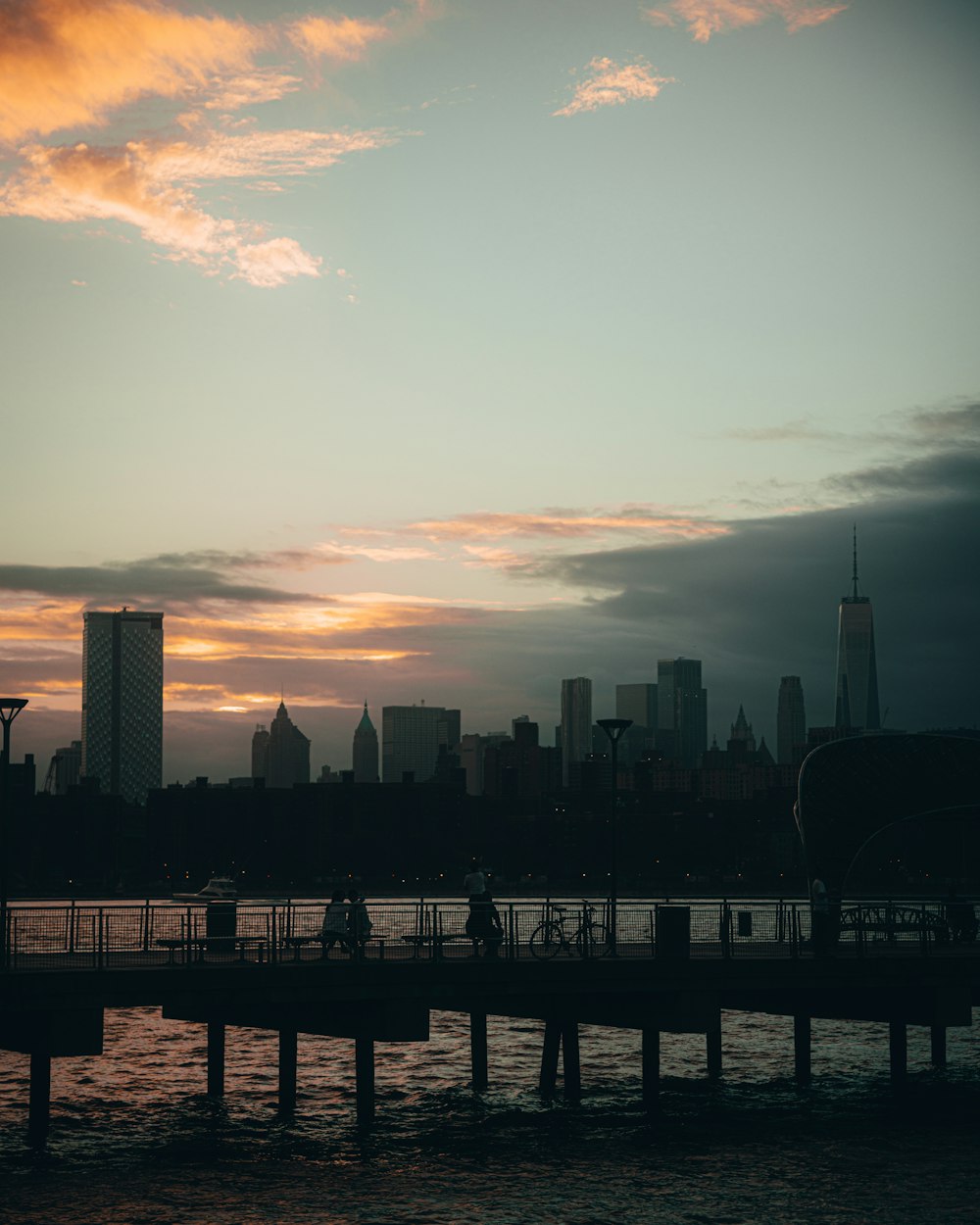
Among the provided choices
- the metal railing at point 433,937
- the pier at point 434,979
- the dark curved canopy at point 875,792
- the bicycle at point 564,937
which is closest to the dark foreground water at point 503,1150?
the pier at point 434,979

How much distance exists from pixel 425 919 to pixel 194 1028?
40148mm

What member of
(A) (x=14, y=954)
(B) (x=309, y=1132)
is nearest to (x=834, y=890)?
(B) (x=309, y=1132)

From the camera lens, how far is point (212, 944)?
36.0 m

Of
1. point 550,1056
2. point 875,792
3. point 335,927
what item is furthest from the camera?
point 875,792

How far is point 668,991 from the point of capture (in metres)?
35.2

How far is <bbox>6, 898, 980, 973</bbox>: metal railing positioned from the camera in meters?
33.8

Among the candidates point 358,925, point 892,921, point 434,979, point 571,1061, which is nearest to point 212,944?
point 358,925

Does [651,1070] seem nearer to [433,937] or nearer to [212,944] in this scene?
[433,937]

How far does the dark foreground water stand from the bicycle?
14.5ft

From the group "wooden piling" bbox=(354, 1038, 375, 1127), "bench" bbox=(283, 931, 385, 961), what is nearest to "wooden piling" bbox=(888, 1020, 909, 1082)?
"wooden piling" bbox=(354, 1038, 375, 1127)

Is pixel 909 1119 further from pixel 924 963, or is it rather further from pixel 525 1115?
pixel 525 1115

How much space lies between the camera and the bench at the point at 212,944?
32.8m

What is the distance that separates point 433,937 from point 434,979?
1.35 meters

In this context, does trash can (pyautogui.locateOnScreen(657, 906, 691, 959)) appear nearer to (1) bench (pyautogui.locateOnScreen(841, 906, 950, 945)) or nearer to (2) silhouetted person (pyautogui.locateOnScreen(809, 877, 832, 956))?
(2) silhouetted person (pyautogui.locateOnScreen(809, 877, 832, 956))
